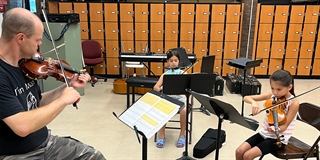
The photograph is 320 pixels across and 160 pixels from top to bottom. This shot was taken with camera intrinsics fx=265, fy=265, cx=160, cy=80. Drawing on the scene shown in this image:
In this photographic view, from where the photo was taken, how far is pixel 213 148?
3160 mm

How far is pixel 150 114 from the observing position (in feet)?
6.06

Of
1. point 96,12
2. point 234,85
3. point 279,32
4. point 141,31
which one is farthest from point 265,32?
point 96,12

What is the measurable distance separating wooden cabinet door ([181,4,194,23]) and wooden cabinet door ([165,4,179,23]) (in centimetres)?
14

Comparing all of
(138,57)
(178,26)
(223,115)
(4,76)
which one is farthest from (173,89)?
(178,26)

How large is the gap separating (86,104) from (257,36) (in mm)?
4179

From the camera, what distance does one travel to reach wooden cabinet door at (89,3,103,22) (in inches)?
240

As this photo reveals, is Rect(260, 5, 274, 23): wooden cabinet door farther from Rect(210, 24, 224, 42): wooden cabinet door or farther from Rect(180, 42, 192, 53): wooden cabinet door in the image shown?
Rect(180, 42, 192, 53): wooden cabinet door

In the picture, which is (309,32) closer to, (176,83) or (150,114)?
(176,83)

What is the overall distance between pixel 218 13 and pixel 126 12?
212 centimetres

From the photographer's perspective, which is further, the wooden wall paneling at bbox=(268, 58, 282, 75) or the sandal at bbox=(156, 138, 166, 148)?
the wooden wall paneling at bbox=(268, 58, 282, 75)

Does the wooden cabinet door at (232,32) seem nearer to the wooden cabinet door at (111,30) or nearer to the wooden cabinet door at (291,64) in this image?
the wooden cabinet door at (291,64)

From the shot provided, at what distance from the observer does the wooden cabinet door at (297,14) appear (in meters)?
6.02

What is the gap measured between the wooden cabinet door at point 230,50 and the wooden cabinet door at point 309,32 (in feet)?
5.20

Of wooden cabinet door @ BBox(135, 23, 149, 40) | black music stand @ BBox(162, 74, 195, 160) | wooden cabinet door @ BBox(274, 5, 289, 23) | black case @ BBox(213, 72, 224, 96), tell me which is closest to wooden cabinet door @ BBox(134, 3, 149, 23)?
wooden cabinet door @ BBox(135, 23, 149, 40)
